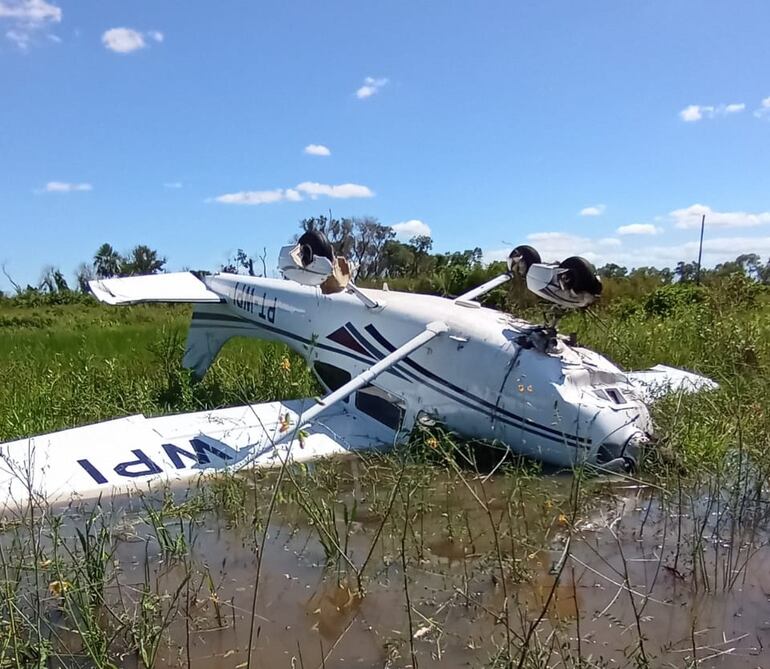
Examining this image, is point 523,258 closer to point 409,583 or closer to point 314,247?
point 314,247

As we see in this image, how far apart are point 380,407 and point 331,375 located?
3.69 feet

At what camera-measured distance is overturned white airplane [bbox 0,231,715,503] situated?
6008mm

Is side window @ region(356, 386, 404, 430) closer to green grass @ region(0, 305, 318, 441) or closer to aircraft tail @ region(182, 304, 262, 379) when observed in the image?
green grass @ region(0, 305, 318, 441)

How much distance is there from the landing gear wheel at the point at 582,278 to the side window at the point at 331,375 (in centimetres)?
294

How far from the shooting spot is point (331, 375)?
27.8ft

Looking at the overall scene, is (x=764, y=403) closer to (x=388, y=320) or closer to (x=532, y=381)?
(x=532, y=381)

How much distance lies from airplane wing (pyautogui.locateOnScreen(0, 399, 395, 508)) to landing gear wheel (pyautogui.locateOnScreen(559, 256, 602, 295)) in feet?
8.02

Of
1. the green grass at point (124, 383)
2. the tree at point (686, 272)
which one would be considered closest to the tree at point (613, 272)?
the tree at point (686, 272)

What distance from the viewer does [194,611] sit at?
377 centimetres

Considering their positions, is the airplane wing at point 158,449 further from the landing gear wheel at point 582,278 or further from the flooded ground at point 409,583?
the landing gear wheel at point 582,278

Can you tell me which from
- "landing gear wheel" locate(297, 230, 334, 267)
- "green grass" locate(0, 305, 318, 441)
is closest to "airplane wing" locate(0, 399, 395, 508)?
"green grass" locate(0, 305, 318, 441)

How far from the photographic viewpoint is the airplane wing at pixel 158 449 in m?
5.76

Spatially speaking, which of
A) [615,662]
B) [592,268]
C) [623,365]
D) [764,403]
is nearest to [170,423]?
[592,268]

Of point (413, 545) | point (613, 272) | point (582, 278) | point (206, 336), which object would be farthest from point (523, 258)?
point (613, 272)
